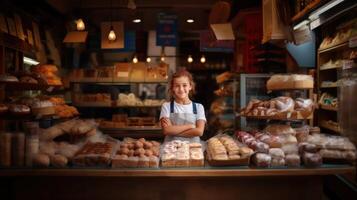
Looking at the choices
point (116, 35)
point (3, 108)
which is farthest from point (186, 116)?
point (116, 35)

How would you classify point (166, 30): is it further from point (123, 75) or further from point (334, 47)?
point (334, 47)

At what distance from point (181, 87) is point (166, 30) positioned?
201 inches

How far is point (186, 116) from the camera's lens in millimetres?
3729

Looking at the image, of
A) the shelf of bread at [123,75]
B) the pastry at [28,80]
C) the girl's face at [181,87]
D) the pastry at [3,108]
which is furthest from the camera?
the shelf of bread at [123,75]

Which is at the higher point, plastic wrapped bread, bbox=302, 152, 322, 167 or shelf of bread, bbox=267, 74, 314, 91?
shelf of bread, bbox=267, 74, 314, 91

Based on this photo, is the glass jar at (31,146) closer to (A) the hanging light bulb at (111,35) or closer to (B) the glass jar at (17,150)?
(B) the glass jar at (17,150)

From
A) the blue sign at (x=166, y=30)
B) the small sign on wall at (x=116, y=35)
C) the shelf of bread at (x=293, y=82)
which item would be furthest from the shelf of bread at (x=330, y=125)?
the blue sign at (x=166, y=30)

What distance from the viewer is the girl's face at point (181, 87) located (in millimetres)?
3576

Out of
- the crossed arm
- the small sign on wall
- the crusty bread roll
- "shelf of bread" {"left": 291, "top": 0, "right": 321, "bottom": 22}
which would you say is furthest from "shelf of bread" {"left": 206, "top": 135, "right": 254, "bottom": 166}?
the small sign on wall

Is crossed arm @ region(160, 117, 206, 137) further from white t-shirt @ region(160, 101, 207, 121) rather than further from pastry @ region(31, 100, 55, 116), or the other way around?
pastry @ region(31, 100, 55, 116)

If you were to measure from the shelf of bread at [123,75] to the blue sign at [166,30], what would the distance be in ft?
3.75

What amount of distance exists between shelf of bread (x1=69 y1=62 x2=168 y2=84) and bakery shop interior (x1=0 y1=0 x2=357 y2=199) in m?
0.02

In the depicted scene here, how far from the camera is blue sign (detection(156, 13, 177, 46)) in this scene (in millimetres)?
8414

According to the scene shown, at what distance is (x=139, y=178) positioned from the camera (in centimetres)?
300
